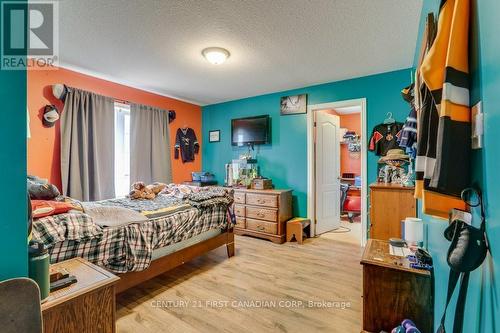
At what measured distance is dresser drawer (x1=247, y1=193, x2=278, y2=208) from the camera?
384 centimetres

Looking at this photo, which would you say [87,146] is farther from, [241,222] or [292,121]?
[292,121]

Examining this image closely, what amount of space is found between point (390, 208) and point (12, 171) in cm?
296

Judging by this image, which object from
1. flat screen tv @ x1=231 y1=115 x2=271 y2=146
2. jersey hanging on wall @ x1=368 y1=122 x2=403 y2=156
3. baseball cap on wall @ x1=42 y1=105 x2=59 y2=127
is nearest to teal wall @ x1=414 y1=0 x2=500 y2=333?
jersey hanging on wall @ x1=368 y1=122 x2=403 y2=156

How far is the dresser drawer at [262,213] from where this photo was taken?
383 cm

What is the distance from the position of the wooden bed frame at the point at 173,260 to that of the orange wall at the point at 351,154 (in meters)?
4.16

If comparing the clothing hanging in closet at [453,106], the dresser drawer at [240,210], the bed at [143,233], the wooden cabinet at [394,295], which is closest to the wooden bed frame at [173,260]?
the bed at [143,233]

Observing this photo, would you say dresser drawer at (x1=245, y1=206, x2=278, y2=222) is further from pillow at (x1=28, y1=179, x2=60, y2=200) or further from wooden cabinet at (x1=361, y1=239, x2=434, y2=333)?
pillow at (x1=28, y1=179, x2=60, y2=200)

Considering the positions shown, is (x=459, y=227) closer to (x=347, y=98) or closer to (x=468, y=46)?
(x=468, y=46)

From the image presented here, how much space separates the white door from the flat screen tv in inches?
35.6

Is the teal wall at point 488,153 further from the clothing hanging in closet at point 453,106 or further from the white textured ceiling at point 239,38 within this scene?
the white textured ceiling at point 239,38

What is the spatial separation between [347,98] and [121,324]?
3844mm

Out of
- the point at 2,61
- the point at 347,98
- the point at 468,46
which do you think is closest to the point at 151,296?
the point at 2,61

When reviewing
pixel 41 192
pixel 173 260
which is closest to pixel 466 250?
pixel 173 260

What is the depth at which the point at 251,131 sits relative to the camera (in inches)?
182
